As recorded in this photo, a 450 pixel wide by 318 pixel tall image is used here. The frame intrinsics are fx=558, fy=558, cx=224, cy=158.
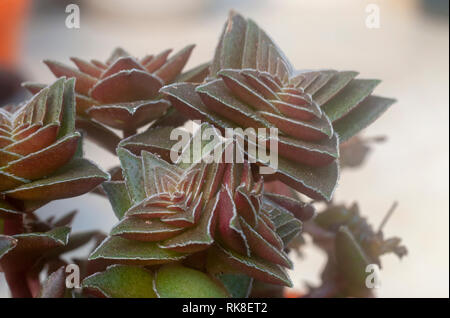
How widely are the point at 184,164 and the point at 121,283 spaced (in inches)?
3.6

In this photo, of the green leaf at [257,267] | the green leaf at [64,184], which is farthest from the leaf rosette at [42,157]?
the green leaf at [257,267]

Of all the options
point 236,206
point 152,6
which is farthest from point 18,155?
point 152,6

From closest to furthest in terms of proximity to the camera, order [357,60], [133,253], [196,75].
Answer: [133,253]
[196,75]
[357,60]

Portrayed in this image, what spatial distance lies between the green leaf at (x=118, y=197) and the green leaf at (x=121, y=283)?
0.04 metres

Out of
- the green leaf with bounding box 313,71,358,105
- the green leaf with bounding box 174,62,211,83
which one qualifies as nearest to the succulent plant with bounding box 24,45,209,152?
the green leaf with bounding box 174,62,211,83

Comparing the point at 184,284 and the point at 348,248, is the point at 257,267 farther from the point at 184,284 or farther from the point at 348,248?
the point at 348,248

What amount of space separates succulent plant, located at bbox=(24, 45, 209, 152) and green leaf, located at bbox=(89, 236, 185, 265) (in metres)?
0.10

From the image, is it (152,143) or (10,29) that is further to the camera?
(10,29)

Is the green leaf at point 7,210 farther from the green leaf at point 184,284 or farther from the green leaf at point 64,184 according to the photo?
the green leaf at point 184,284

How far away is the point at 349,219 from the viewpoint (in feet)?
1.90

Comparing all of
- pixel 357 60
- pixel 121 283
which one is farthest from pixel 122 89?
pixel 357 60

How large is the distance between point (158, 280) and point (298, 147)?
129mm

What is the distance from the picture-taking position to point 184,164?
0.39 m
